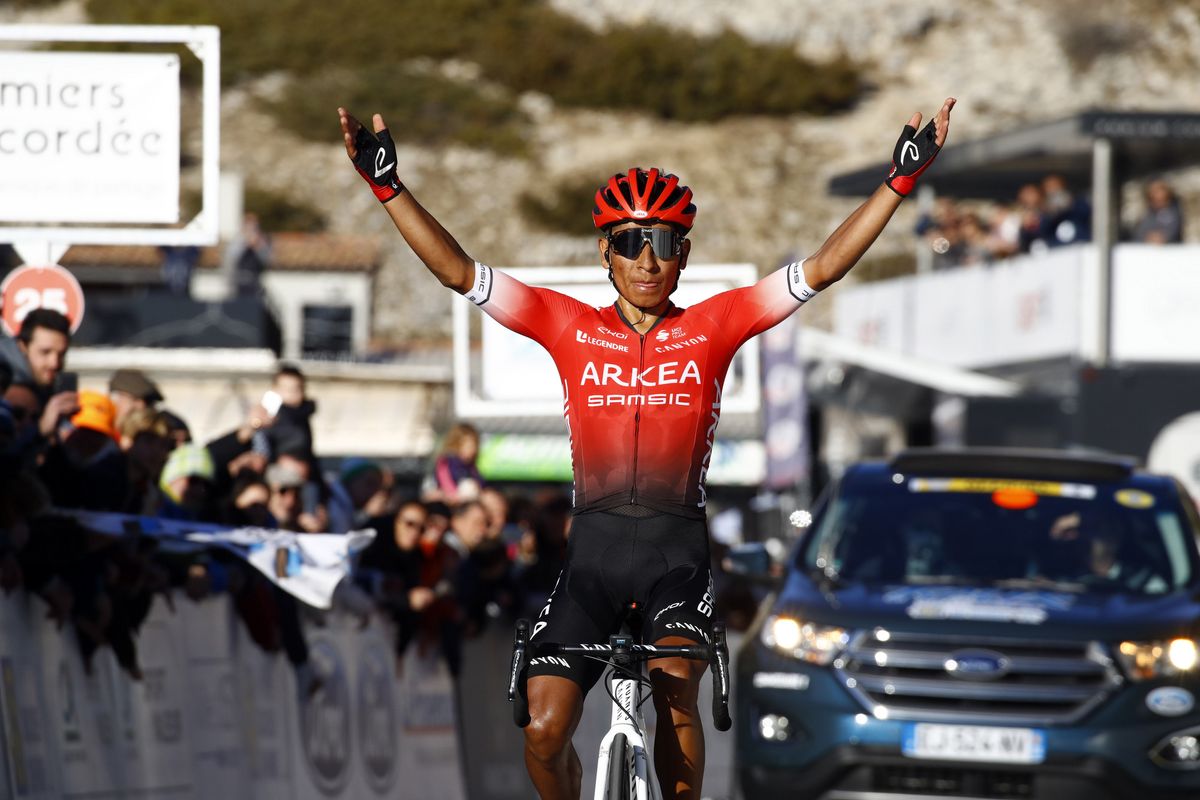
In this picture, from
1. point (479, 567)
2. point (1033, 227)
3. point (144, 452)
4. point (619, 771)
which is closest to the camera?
point (619, 771)

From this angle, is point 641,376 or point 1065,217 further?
point 1065,217

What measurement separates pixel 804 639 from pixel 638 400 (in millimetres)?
3360

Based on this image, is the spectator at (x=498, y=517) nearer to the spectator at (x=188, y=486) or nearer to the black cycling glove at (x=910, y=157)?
the spectator at (x=188, y=486)

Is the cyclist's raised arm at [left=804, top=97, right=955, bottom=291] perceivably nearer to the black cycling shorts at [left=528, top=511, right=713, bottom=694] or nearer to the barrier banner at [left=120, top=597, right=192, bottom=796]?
the black cycling shorts at [left=528, top=511, right=713, bottom=694]

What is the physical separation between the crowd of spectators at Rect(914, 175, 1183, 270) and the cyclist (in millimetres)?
22455

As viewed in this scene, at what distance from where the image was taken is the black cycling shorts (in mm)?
6488

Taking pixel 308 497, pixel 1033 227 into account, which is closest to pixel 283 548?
pixel 308 497

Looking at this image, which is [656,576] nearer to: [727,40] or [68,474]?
[68,474]

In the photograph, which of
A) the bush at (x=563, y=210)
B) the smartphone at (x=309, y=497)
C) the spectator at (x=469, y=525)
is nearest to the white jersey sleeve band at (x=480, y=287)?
the smartphone at (x=309, y=497)

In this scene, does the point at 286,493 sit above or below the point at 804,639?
above

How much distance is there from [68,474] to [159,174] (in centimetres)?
263

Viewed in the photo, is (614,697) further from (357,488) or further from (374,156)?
(357,488)

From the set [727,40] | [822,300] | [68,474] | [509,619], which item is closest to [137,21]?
[727,40]

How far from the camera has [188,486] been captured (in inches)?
414
